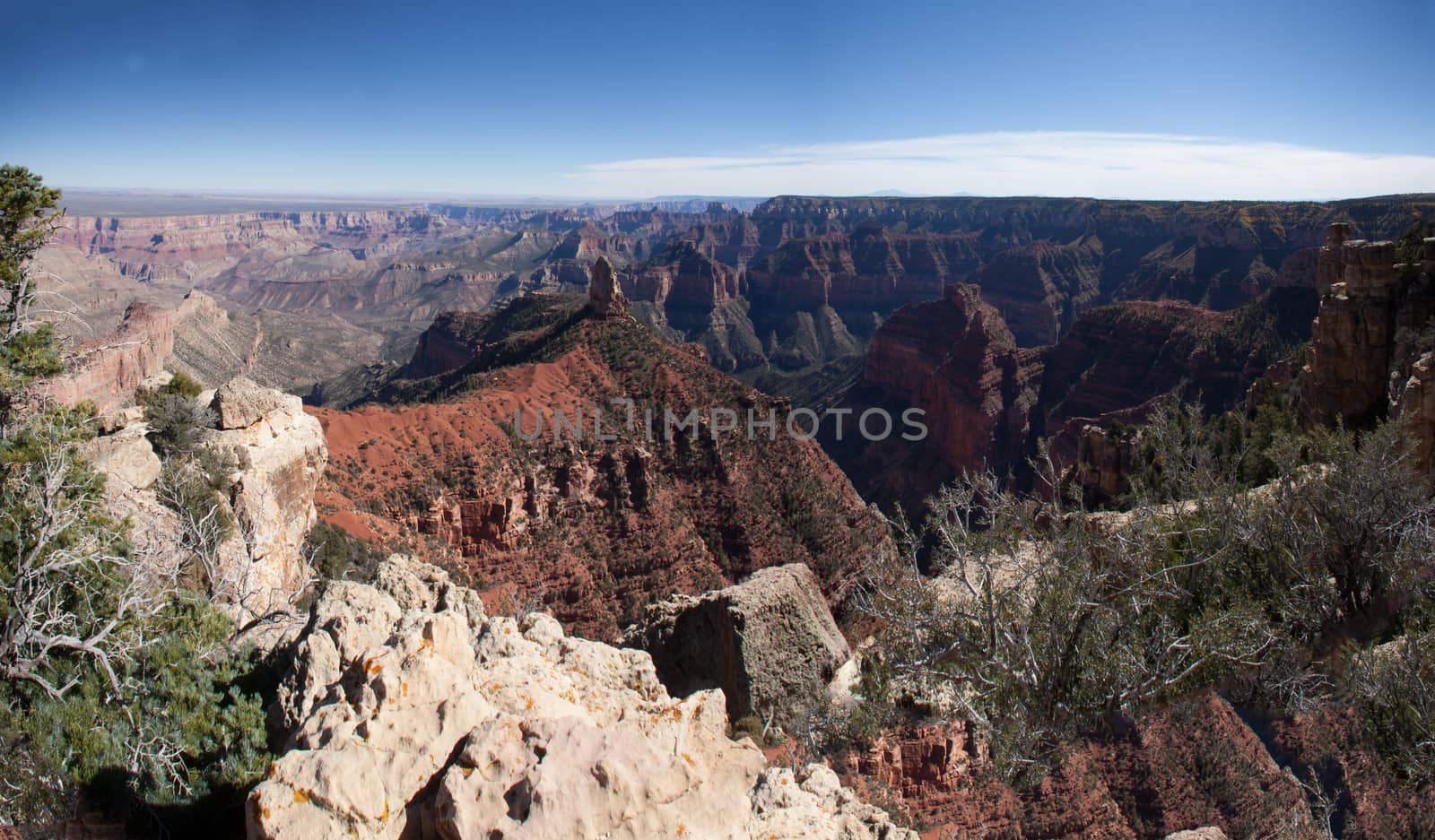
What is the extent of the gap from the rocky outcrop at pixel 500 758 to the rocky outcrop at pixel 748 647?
5.99 m

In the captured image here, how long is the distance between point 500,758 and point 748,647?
9.22 meters

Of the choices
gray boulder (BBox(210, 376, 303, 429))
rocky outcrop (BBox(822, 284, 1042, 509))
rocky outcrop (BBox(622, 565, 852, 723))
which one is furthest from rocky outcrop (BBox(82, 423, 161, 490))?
rocky outcrop (BBox(822, 284, 1042, 509))

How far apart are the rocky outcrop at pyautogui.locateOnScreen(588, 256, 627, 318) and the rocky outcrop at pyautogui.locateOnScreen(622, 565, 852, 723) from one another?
3553 cm

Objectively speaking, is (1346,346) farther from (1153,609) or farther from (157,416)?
(157,416)

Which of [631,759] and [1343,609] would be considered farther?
[1343,609]

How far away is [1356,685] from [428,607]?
14281 mm

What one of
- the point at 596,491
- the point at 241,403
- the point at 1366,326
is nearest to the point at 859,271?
the point at 596,491

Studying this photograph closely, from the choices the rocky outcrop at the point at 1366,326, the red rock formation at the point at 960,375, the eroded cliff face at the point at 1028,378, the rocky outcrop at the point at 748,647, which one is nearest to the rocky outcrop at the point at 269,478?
the rocky outcrop at the point at 748,647

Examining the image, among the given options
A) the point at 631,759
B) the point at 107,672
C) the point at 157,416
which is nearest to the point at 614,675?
the point at 631,759

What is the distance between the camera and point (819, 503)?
3666 cm

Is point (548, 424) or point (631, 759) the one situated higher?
point (631, 759)

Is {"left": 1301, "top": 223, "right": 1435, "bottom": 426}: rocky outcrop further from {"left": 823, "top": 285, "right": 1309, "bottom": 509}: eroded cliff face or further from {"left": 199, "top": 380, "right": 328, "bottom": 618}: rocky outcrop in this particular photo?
{"left": 823, "top": 285, "right": 1309, "bottom": 509}: eroded cliff face

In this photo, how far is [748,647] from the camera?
→ 578 inches

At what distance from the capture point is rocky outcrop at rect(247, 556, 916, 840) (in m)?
5.67
